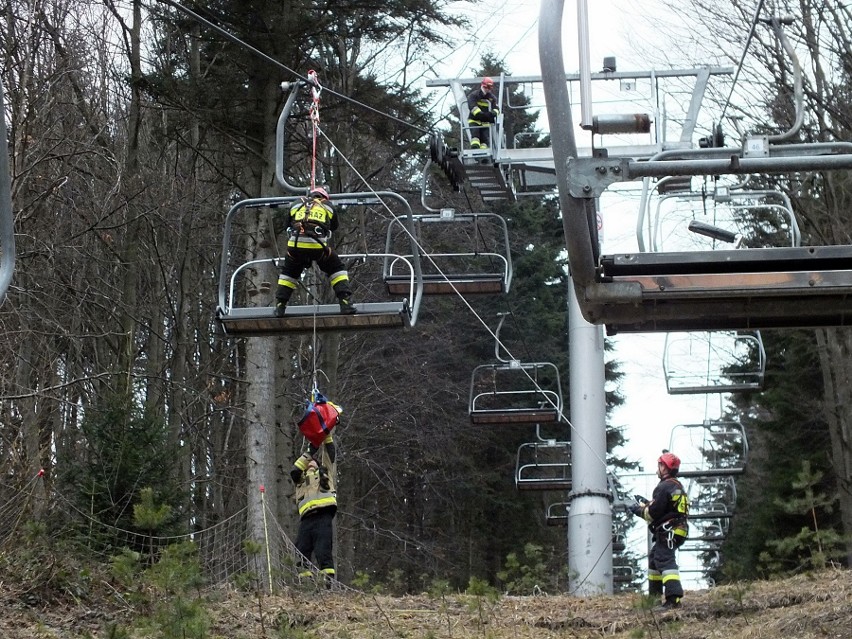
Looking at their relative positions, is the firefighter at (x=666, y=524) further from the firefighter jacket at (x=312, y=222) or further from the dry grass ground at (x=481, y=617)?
the firefighter jacket at (x=312, y=222)

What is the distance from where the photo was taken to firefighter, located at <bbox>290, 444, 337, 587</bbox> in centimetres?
1267

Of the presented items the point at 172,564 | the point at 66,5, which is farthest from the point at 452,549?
the point at 172,564

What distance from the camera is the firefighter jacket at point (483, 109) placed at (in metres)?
16.8

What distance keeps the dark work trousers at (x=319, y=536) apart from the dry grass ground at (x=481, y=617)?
3.17ft

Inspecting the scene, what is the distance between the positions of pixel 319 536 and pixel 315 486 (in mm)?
489

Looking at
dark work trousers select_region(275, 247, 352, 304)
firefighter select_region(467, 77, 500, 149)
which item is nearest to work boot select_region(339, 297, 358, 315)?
dark work trousers select_region(275, 247, 352, 304)

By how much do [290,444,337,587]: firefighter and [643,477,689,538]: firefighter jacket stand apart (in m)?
3.03

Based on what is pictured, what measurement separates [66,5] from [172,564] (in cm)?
1319

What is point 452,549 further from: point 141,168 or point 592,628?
point 592,628

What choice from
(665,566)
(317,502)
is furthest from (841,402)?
(317,502)

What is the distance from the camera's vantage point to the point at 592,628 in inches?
416

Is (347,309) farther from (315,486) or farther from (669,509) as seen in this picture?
(669,509)

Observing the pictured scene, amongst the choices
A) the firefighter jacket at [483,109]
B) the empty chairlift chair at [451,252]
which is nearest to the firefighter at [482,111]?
the firefighter jacket at [483,109]

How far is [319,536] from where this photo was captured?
12859mm
